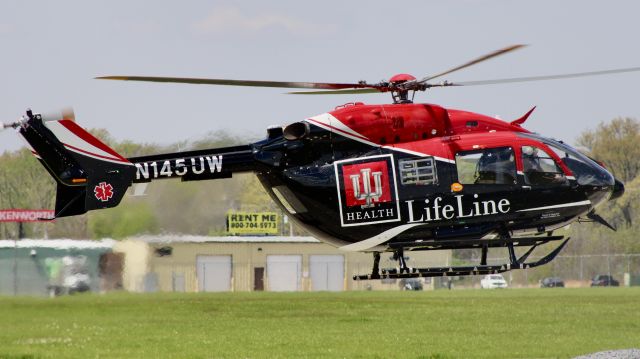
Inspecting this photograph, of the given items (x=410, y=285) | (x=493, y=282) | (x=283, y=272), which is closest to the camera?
(x=283, y=272)

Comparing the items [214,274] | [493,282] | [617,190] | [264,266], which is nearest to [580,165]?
[617,190]

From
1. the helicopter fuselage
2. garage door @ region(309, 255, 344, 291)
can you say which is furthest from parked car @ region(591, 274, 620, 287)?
the helicopter fuselage

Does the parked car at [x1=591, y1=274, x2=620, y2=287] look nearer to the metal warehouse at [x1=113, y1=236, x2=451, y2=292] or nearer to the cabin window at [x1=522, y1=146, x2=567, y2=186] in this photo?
the metal warehouse at [x1=113, y1=236, x2=451, y2=292]

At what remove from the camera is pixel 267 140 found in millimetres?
20156

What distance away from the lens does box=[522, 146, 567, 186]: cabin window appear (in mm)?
19734

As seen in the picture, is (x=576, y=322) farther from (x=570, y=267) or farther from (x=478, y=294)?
(x=570, y=267)

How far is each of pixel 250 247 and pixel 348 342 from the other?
854 inches

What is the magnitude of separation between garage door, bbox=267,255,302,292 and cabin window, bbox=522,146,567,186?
34.7 meters

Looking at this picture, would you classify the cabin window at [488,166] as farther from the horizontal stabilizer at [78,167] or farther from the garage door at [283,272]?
the garage door at [283,272]

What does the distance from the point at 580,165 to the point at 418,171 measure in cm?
309

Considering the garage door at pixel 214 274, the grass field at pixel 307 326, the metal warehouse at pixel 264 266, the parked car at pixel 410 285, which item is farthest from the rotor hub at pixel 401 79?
the parked car at pixel 410 285

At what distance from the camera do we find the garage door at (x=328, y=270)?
55594 mm

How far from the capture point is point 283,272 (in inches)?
2144

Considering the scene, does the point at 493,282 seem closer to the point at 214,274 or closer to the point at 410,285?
the point at 410,285
